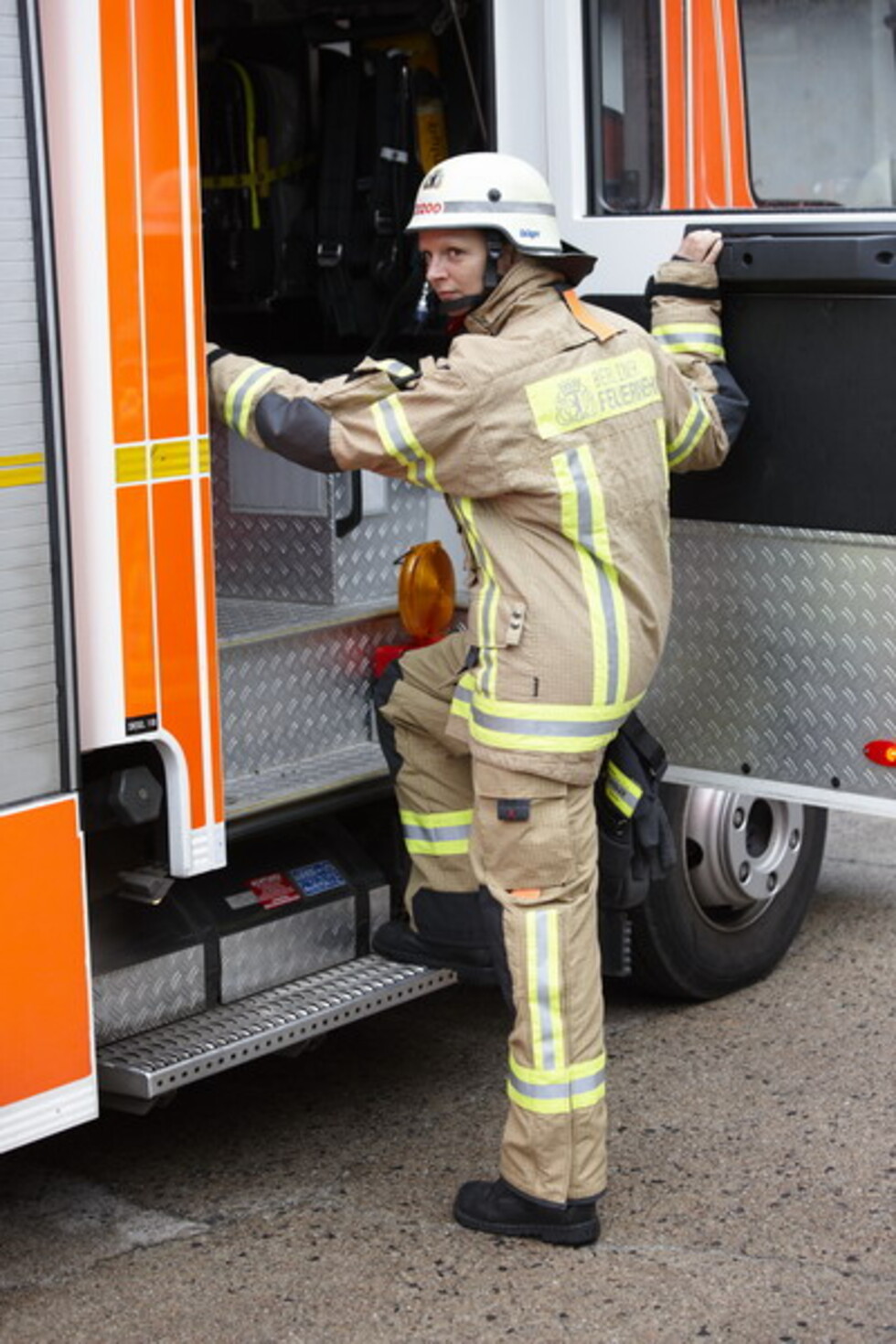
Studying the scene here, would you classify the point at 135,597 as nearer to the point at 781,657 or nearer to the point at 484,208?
the point at 484,208

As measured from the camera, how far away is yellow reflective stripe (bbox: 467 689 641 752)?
13.1 feet

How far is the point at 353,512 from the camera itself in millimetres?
4855

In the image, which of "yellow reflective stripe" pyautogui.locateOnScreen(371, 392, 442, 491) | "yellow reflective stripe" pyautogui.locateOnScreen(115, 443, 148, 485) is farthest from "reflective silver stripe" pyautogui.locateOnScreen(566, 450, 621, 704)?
"yellow reflective stripe" pyautogui.locateOnScreen(115, 443, 148, 485)

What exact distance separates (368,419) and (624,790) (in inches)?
35.2

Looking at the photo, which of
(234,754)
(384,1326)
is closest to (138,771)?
(234,754)

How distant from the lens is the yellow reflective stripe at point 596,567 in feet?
12.9

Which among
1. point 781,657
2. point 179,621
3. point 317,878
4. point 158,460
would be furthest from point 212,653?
point 781,657

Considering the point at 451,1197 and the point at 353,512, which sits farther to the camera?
the point at 353,512

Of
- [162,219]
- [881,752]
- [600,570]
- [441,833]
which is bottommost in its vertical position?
[441,833]

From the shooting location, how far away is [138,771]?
3.89 meters

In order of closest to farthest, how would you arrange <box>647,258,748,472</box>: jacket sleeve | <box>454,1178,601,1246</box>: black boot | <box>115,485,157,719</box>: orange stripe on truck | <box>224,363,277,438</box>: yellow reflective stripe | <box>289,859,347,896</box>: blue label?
<box>115,485,157,719</box>: orange stripe on truck, <box>224,363,277,438</box>: yellow reflective stripe, <box>454,1178,601,1246</box>: black boot, <box>647,258,748,472</box>: jacket sleeve, <box>289,859,347,896</box>: blue label

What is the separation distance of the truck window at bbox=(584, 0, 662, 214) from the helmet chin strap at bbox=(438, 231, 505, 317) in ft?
2.22

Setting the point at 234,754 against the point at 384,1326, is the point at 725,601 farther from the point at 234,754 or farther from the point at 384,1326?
the point at 384,1326

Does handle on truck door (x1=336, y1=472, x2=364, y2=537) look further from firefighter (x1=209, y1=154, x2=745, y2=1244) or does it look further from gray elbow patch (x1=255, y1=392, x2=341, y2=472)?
gray elbow patch (x1=255, y1=392, x2=341, y2=472)
